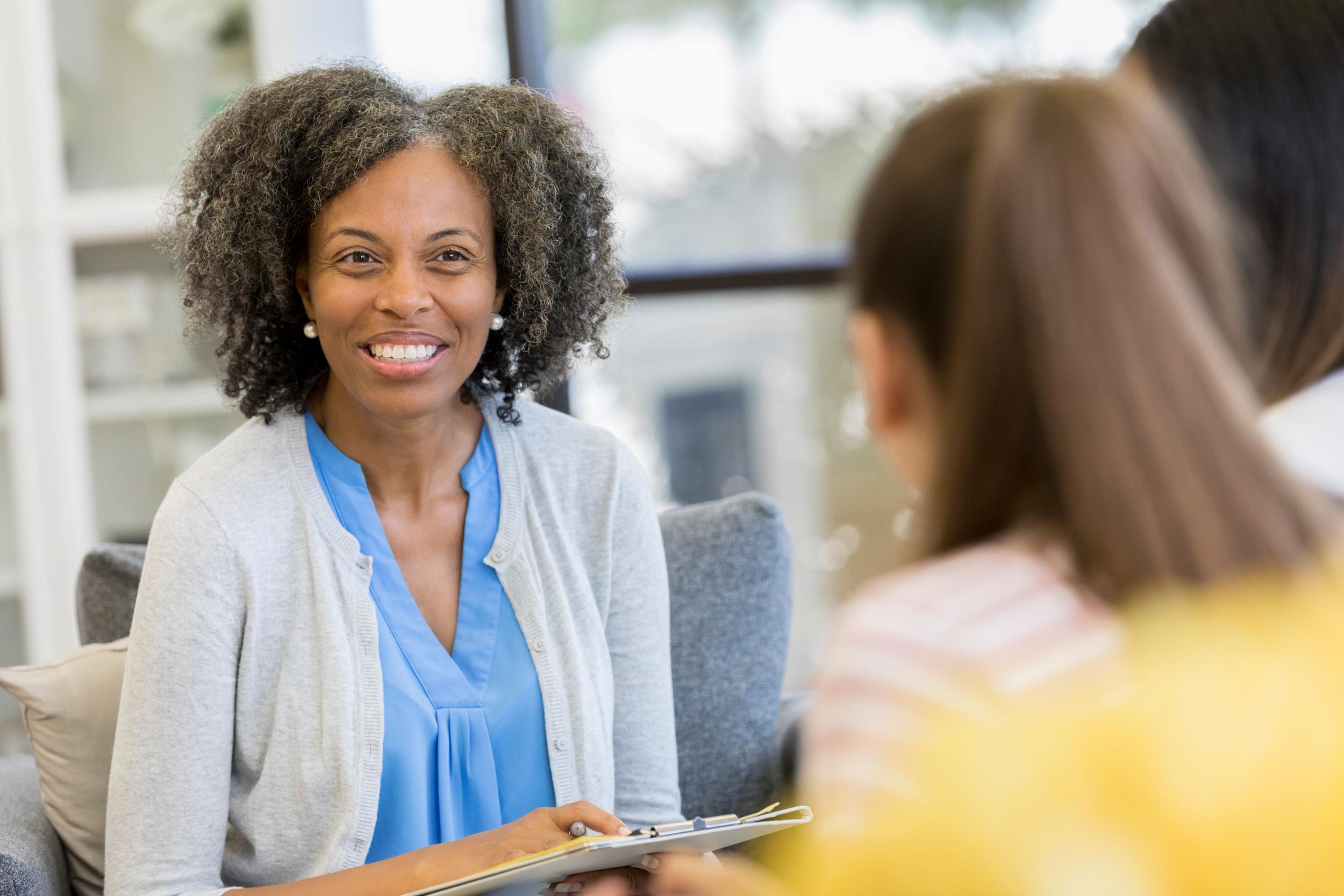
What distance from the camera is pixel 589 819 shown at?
4.33 ft

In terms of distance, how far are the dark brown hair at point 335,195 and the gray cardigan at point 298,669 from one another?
0.10 m

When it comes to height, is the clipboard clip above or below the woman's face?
below

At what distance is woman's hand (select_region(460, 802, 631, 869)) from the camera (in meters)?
1.31

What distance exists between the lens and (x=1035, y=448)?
0.71 metres

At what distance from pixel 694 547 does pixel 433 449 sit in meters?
0.42

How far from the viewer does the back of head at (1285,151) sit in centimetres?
98

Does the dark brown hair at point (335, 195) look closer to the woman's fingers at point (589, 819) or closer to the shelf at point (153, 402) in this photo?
the woman's fingers at point (589, 819)

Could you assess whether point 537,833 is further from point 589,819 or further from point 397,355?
point 397,355

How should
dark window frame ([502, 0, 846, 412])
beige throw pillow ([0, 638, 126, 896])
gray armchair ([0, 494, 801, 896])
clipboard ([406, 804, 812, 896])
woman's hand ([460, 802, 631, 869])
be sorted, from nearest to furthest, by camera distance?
clipboard ([406, 804, 812, 896]) → woman's hand ([460, 802, 631, 869]) → beige throw pillow ([0, 638, 126, 896]) → gray armchair ([0, 494, 801, 896]) → dark window frame ([502, 0, 846, 412])

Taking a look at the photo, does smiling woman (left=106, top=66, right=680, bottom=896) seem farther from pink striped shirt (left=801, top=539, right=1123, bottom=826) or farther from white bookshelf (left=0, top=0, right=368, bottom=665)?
white bookshelf (left=0, top=0, right=368, bottom=665)

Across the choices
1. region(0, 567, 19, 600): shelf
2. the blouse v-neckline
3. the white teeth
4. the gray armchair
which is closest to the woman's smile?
the white teeth

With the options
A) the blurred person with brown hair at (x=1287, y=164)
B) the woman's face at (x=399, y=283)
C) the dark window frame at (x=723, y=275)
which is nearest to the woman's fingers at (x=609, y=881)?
the woman's face at (x=399, y=283)

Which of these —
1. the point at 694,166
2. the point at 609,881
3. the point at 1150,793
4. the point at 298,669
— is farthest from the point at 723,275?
the point at 1150,793

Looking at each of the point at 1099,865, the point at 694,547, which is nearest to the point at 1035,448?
the point at 1099,865
